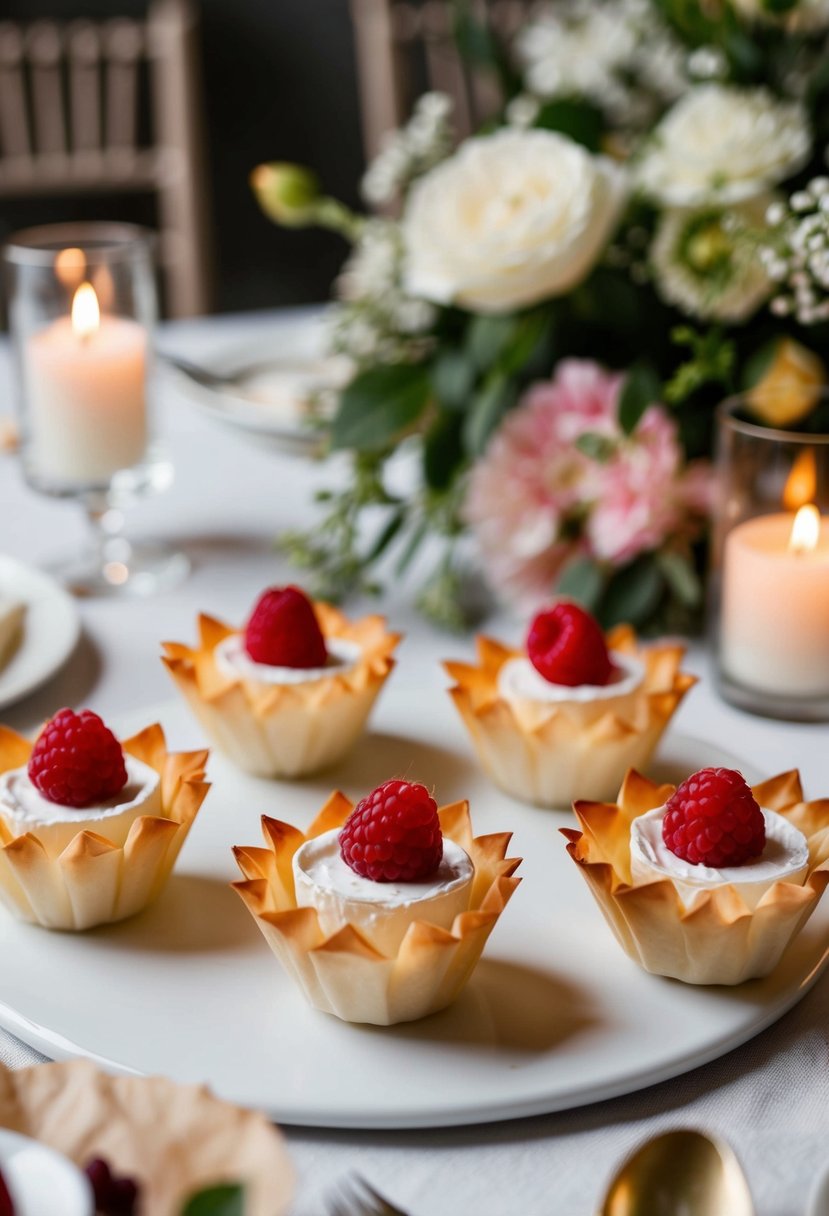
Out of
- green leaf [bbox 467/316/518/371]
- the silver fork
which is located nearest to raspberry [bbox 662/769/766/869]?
the silver fork

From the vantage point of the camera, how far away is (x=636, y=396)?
1.10 meters

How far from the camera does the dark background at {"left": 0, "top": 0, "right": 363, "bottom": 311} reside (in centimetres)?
330

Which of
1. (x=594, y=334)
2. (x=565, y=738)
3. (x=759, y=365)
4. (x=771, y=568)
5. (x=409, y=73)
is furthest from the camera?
(x=409, y=73)

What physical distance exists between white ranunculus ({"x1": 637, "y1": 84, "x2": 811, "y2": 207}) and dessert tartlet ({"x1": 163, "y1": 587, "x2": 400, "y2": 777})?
0.44 meters

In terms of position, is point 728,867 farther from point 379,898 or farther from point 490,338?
point 490,338

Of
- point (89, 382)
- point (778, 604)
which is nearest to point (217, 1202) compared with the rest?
point (778, 604)

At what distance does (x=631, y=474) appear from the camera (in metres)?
1.10

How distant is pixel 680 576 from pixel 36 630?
1.64 feet

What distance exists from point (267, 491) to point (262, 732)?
1.96ft

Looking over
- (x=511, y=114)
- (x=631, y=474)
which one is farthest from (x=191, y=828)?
(x=511, y=114)

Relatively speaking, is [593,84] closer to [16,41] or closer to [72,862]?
[72,862]

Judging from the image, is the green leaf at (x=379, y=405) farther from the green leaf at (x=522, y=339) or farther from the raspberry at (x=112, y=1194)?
the raspberry at (x=112, y=1194)

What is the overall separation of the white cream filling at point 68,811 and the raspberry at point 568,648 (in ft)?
0.85

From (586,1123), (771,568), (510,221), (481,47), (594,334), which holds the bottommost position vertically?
(586,1123)
